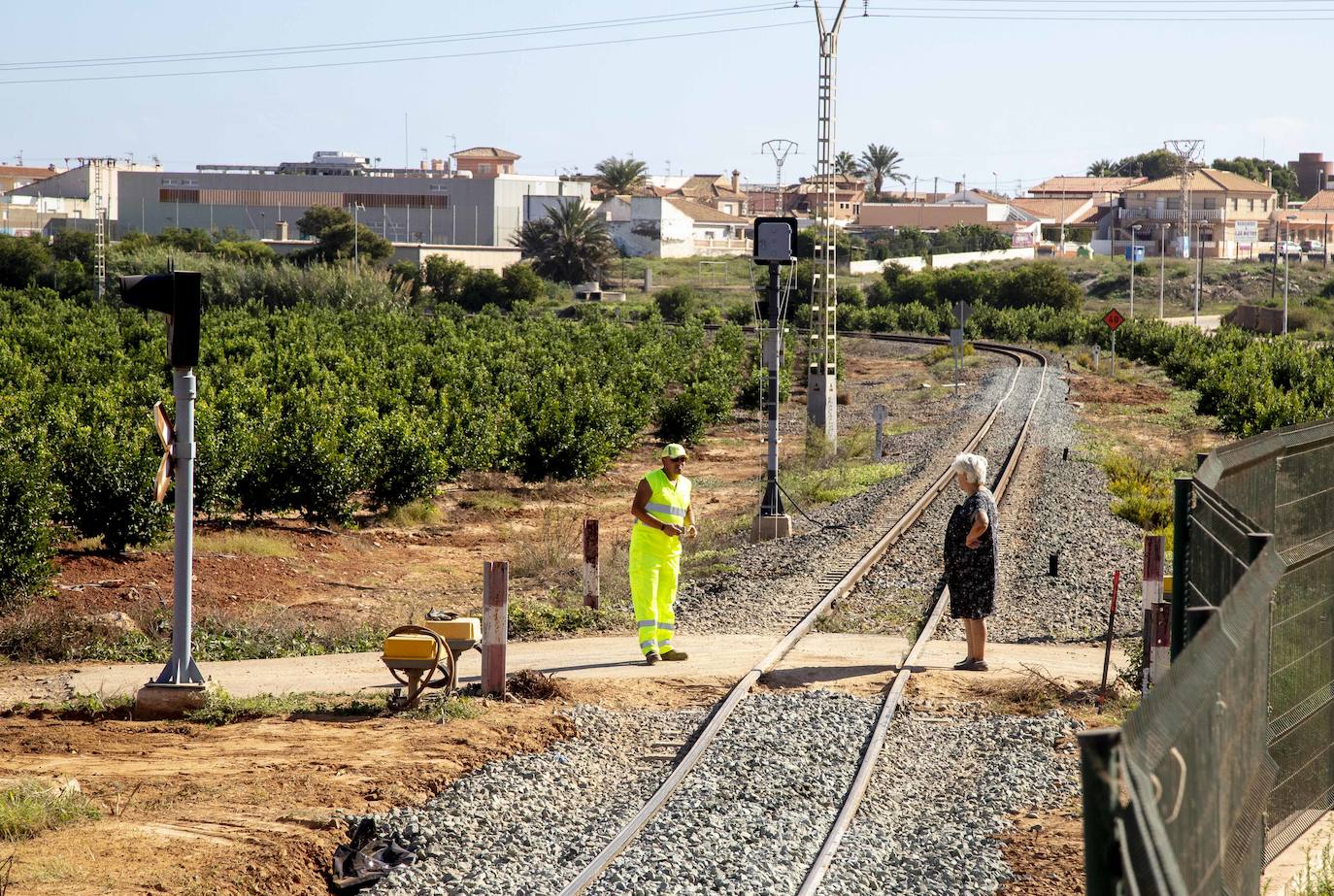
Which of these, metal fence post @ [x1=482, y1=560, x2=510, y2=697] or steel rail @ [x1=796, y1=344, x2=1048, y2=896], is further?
metal fence post @ [x1=482, y1=560, x2=510, y2=697]

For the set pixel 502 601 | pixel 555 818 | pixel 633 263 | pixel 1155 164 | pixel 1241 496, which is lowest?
pixel 555 818

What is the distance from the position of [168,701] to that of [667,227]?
119807 millimetres

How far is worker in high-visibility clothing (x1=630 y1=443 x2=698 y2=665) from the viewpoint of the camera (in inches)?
494

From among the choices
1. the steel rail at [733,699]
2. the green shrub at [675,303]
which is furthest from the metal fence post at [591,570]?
the green shrub at [675,303]

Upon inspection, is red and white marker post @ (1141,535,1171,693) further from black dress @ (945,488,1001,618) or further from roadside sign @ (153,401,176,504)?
roadside sign @ (153,401,176,504)

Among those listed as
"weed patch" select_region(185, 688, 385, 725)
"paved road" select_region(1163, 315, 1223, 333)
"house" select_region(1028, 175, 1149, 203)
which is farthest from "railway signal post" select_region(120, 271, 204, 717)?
"house" select_region(1028, 175, 1149, 203)

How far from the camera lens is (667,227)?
423ft

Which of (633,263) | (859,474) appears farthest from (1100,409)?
(633,263)

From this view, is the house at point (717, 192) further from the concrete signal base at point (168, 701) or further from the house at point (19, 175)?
the concrete signal base at point (168, 701)

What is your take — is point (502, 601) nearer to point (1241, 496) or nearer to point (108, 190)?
point (1241, 496)

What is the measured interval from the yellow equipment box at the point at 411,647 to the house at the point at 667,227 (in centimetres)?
11050

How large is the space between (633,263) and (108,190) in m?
43.1

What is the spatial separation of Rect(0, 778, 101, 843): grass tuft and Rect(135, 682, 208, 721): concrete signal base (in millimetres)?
2235

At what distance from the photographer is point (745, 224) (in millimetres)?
145625
